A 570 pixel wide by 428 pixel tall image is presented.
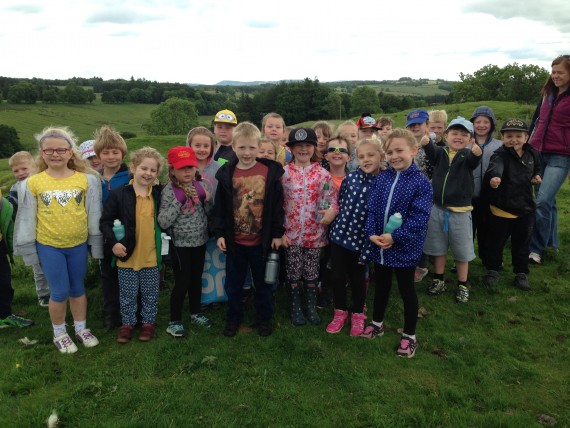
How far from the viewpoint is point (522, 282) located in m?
6.21

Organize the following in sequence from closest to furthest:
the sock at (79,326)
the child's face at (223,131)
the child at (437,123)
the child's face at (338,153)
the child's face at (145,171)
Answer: the child's face at (145,171)
the sock at (79,326)
the child's face at (338,153)
the child's face at (223,131)
the child at (437,123)

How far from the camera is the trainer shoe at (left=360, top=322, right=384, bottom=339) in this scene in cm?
493

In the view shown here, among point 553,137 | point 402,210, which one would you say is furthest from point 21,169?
point 553,137

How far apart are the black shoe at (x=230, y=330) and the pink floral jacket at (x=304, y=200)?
137 centimetres

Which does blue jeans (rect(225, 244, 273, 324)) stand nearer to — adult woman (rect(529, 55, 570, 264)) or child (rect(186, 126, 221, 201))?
child (rect(186, 126, 221, 201))

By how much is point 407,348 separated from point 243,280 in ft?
7.25

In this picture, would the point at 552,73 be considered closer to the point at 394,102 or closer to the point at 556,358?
the point at 556,358

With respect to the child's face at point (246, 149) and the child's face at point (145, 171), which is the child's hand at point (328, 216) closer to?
the child's face at point (246, 149)

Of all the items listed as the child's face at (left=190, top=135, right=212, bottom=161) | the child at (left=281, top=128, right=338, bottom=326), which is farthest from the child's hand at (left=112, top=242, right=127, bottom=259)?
the child at (left=281, top=128, right=338, bottom=326)

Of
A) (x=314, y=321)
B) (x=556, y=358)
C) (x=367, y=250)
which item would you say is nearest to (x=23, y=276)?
(x=314, y=321)

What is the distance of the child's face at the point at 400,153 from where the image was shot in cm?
431

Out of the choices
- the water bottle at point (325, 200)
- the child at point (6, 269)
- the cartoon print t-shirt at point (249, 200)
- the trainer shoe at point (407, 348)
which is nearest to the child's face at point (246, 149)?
the cartoon print t-shirt at point (249, 200)

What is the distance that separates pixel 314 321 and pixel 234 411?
73.8 inches

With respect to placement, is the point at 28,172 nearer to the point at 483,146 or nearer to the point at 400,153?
the point at 400,153
